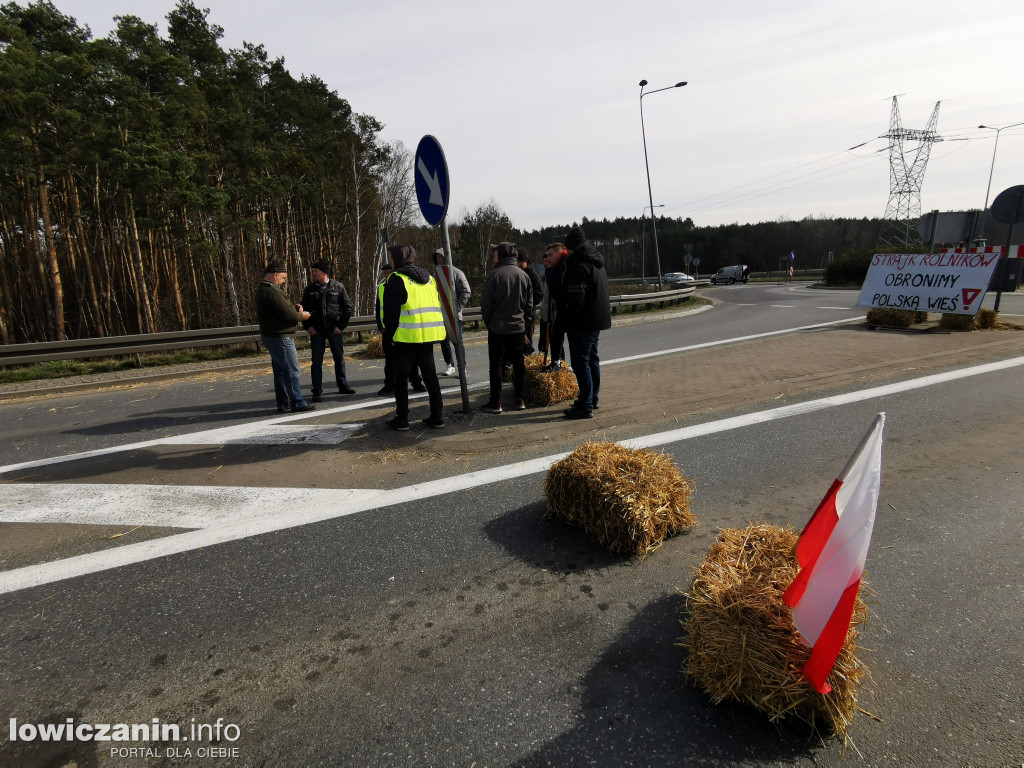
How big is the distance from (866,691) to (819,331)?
11099 mm

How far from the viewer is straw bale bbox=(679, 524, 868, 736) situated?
198cm

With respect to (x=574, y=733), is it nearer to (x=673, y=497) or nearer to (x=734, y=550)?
(x=734, y=550)

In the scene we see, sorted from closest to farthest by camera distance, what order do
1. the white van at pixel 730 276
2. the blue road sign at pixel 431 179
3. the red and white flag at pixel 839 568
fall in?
the red and white flag at pixel 839 568
the blue road sign at pixel 431 179
the white van at pixel 730 276

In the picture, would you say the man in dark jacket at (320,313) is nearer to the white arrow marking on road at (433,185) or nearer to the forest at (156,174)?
the white arrow marking on road at (433,185)

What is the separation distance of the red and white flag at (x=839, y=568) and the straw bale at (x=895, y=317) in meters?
11.2

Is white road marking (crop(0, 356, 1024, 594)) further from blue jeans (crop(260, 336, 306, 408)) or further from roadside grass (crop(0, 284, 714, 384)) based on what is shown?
roadside grass (crop(0, 284, 714, 384))

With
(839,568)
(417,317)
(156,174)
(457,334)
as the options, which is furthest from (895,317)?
(156,174)

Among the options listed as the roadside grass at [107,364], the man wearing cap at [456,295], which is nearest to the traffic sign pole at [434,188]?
the man wearing cap at [456,295]

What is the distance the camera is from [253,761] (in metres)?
1.98

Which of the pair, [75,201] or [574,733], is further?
[75,201]

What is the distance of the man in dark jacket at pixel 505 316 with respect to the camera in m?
6.10

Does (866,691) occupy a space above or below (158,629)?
below

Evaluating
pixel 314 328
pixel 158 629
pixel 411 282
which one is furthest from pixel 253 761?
pixel 314 328

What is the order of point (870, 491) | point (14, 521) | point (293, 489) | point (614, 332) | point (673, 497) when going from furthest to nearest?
point (614, 332) < point (293, 489) < point (14, 521) < point (673, 497) < point (870, 491)
